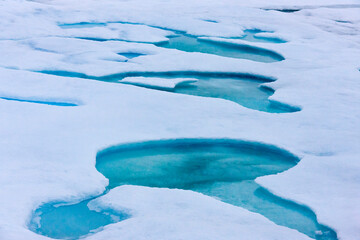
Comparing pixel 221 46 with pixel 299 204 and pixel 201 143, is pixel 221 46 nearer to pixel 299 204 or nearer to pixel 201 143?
pixel 201 143

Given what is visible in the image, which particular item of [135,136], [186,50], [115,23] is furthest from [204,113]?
[115,23]

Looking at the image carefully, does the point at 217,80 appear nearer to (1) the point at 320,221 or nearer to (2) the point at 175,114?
(2) the point at 175,114

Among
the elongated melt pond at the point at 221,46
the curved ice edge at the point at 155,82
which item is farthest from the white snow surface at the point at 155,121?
the curved ice edge at the point at 155,82

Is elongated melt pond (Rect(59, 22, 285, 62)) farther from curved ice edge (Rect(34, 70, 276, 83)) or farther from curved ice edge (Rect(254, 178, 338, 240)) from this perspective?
curved ice edge (Rect(254, 178, 338, 240))

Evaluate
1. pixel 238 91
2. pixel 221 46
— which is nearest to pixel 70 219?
pixel 238 91

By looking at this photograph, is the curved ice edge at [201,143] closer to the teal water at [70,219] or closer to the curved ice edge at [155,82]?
the teal water at [70,219]

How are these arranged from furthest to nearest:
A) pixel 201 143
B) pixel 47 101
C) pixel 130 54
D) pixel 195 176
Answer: pixel 130 54 < pixel 47 101 < pixel 201 143 < pixel 195 176

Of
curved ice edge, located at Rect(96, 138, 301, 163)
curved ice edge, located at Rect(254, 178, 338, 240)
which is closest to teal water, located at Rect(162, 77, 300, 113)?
curved ice edge, located at Rect(96, 138, 301, 163)
